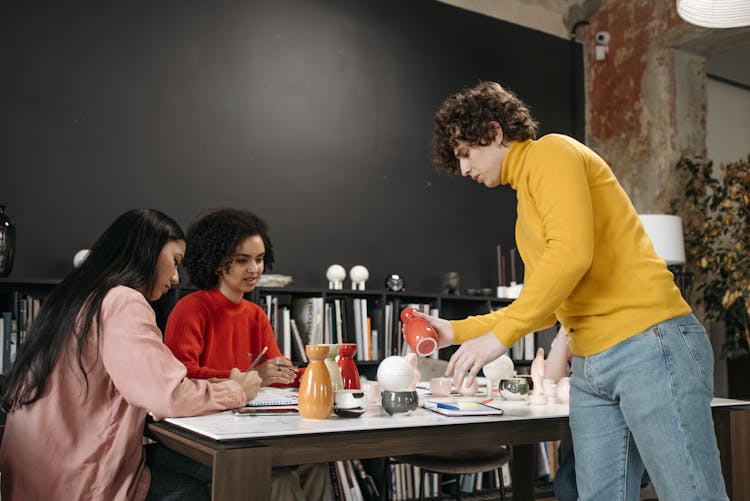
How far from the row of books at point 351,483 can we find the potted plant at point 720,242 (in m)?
2.57

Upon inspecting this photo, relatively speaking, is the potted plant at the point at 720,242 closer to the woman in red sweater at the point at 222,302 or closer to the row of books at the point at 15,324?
the woman in red sweater at the point at 222,302

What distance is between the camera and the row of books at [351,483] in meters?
3.84

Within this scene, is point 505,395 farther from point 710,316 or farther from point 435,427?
point 710,316

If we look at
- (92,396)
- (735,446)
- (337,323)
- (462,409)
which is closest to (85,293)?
(92,396)

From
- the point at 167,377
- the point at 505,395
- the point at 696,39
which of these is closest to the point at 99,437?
the point at 167,377

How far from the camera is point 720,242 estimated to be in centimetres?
521

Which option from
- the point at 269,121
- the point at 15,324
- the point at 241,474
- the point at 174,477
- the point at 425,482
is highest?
the point at 269,121

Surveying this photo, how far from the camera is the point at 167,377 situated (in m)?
1.83

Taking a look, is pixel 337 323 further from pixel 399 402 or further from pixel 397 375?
pixel 399 402

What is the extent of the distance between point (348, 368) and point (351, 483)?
73.6 inches

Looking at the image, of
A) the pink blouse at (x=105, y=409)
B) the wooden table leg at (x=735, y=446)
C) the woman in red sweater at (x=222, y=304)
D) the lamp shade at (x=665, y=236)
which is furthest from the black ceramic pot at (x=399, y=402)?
the lamp shade at (x=665, y=236)

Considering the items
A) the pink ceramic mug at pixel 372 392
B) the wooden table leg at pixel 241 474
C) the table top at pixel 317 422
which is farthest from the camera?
the pink ceramic mug at pixel 372 392

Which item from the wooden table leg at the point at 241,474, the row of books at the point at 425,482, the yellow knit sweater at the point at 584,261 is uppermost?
the yellow knit sweater at the point at 584,261

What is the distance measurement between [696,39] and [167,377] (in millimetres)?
4701
